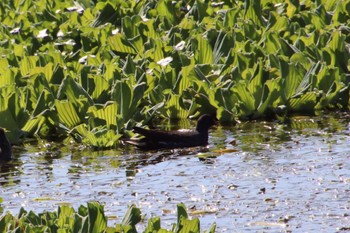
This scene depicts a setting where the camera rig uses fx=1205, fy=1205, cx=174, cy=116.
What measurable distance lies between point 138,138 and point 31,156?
3.65ft

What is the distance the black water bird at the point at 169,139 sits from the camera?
12328 millimetres

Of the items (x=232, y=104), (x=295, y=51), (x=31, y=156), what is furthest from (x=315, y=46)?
(x=31, y=156)

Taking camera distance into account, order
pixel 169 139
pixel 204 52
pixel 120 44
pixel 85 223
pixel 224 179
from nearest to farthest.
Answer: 1. pixel 85 223
2. pixel 224 179
3. pixel 169 139
4. pixel 204 52
5. pixel 120 44

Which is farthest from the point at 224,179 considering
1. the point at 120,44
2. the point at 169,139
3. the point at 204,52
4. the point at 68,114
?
the point at 120,44

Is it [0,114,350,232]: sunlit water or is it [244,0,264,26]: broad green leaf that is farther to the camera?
[244,0,264,26]: broad green leaf

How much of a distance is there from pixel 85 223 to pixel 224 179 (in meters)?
3.02

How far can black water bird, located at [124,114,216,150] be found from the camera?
40.4ft

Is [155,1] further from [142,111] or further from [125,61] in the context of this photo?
[142,111]

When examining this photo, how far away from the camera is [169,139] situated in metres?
12.4

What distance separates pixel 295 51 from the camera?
14.4m

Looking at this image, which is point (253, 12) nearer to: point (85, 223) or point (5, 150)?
point (5, 150)

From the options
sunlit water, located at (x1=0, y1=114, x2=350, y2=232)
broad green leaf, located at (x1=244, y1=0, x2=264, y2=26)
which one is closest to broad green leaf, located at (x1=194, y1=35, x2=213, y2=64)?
sunlit water, located at (x1=0, y1=114, x2=350, y2=232)

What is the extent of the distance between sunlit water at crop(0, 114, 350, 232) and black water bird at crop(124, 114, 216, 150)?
10 centimetres

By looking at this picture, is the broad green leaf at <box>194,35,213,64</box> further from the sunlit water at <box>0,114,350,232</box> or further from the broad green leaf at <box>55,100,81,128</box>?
the broad green leaf at <box>55,100,81,128</box>
